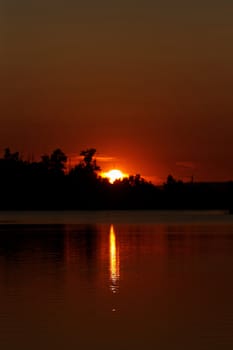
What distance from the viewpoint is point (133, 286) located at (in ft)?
141

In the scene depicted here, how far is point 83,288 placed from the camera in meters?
42.1

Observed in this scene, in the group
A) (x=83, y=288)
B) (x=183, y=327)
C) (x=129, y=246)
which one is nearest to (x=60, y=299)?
(x=83, y=288)

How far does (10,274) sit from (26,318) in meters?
15.5

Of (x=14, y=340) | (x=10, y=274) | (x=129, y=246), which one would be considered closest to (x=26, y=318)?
(x=14, y=340)

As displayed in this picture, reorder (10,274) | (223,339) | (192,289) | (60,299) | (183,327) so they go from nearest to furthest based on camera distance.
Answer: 1. (223,339)
2. (183,327)
3. (60,299)
4. (192,289)
5. (10,274)

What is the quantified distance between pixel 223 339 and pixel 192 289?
13.1m

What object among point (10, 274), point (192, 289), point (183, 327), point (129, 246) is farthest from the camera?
point (129, 246)

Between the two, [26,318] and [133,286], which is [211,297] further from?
[26,318]

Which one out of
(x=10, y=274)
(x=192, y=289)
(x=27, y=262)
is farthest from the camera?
(x=27, y=262)

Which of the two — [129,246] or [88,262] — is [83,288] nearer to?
A: [88,262]

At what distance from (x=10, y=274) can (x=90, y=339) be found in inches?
761

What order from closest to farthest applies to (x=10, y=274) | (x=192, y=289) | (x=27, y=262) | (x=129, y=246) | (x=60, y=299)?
(x=60, y=299) → (x=192, y=289) → (x=10, y=274) → (x=27, y=262) → (x=129, y=246)

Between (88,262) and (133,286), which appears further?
(88,262)

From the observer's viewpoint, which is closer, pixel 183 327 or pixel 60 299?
pixel 183 327
